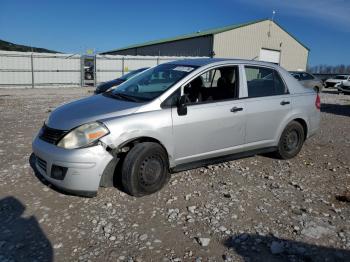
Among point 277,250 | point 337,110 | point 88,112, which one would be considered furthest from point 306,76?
point 277,250

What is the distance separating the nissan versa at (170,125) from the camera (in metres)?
3.88

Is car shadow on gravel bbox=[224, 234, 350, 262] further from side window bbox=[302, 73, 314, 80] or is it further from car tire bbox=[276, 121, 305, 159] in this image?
side window bbox=[302, 73, 314, 80]

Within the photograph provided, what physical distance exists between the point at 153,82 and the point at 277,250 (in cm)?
284

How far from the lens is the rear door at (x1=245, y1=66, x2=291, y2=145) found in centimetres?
519

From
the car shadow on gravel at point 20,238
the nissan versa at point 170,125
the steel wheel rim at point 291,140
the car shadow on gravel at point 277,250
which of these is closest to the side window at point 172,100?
the nissan versa at point 170,125

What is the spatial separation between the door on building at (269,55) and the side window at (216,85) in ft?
114

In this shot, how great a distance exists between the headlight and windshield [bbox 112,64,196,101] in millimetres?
824

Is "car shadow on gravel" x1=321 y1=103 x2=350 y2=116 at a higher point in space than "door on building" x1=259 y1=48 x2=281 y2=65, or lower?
lower

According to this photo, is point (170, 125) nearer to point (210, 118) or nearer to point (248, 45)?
point (210, 118)

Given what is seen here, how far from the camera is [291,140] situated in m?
5.95

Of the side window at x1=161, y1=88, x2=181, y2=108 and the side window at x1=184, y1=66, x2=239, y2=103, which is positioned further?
the side window at x1=184, y1=66, x2=239, y2=103

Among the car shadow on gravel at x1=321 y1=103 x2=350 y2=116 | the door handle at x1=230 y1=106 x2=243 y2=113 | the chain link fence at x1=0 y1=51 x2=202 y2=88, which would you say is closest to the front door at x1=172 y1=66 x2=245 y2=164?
the door handle at x1=230 y1=106 x2=243 y2=113

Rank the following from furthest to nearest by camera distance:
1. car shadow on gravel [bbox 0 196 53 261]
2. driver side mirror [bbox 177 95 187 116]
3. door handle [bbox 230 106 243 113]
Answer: door handle [bbox 230 106 243 113]
driver side mirror [bbox 177 95 187 116]
car shadow on gravel [bbox 0 196 53 261]

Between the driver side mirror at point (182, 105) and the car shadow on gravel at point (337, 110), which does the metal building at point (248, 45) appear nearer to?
the car shadow on gravel at point (337, 110)
